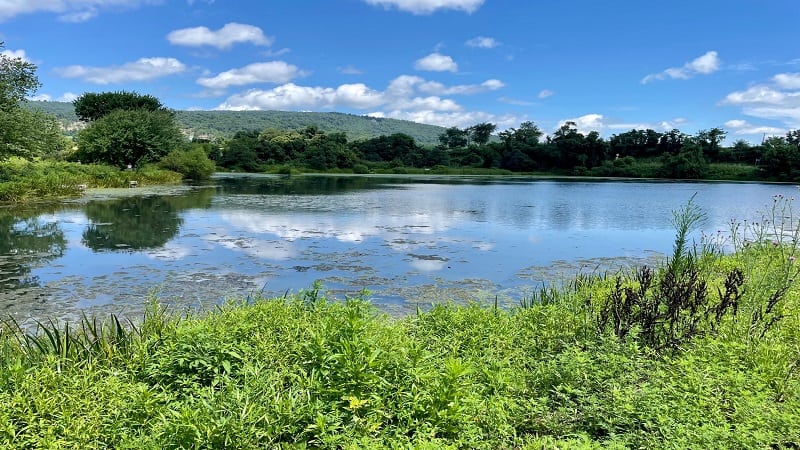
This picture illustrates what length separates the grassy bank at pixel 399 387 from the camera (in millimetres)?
2922

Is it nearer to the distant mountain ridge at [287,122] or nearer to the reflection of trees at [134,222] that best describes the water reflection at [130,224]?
the reflection of trees at [134,222]

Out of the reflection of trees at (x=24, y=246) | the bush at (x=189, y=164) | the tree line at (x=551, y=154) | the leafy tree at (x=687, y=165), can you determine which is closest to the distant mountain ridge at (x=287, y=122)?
the tree line at (x=551, y=154)

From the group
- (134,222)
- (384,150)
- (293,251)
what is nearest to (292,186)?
(134,222)

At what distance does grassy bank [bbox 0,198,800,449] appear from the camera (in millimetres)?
2922

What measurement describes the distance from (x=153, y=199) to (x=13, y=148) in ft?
18.4

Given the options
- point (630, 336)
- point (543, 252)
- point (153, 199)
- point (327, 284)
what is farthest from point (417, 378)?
point (153, 199)

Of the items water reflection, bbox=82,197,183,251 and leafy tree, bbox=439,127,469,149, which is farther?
leafy tree, bbox=439,127,469,149

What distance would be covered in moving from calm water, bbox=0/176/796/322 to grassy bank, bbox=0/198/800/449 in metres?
2.87

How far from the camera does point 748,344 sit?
14.5 feet

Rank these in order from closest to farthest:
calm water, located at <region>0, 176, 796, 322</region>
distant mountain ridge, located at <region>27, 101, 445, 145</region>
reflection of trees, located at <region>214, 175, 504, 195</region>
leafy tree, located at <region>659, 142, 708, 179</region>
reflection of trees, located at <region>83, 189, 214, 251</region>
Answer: calm water, located at <region>0, 176, 796, 322</region>, reflection of trees, located at <region>83, 189, 214, 251</region>, reflection of trees, located at <region>214, 175, 504, 195</region>, leafy tree, located at <region>659, 142, 708, 179</region>, distant mountain ridge, located at <region>27, 101, 445, 145</region>

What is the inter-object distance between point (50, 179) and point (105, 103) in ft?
118

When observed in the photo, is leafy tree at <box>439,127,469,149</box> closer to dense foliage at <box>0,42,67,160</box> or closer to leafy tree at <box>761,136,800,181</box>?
leafy tree at <box>761,136,800,181</box>

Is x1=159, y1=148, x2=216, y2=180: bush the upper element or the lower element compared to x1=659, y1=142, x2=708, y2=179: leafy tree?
lower

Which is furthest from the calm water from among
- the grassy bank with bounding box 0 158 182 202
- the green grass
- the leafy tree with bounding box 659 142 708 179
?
the leafy tree with bounding box 659 142 708 179
